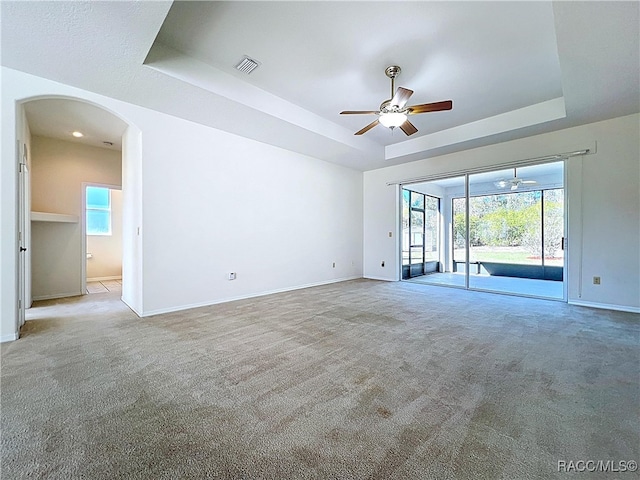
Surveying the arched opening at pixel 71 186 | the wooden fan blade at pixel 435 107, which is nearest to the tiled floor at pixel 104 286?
the arched opening at pixel 71 186

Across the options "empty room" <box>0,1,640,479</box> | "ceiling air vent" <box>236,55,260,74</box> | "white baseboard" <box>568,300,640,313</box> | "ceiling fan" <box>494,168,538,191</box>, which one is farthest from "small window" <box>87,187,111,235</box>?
"ceiling fan" <box>494,168,538,191</box>

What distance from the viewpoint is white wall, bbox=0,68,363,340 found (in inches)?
116

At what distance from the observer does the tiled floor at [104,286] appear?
17.4ft

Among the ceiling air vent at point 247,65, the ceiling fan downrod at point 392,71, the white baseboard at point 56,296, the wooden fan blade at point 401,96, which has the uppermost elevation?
the ceiling air vent at point 247,65

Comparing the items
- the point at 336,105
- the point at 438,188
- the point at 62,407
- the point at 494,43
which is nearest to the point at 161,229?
the point at 62,407

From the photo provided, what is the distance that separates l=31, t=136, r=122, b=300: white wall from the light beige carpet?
203 centimetres

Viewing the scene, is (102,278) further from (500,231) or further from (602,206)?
(602,206)

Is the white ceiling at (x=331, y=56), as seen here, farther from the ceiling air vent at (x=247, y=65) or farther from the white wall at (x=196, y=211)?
the white wall at (x=196, y=211)

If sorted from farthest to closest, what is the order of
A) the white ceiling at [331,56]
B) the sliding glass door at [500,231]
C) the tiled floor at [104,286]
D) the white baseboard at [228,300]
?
the sliding glass door at [500,231]
the tiled floor at [104,286]
the white baseboard at [228,300]
the white ceiling at [331,56]

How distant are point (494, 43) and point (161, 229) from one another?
4416 millimetres

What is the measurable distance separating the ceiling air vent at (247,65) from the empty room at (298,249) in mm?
21

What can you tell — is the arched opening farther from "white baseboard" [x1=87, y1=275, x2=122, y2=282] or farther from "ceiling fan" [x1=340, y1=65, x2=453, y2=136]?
"ceiling fan" [x1=340, y1=65, x2=453, y2=136]

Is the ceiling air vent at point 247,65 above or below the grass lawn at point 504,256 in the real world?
above

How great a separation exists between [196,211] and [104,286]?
3.60m
